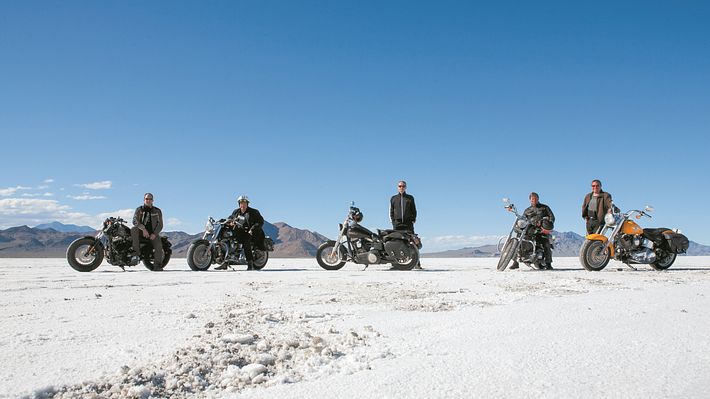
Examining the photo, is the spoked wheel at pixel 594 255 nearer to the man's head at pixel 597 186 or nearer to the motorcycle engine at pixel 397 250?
the man's head at pixel 597 186

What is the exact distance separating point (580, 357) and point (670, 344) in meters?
0.66

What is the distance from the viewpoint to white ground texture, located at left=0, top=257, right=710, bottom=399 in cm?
185

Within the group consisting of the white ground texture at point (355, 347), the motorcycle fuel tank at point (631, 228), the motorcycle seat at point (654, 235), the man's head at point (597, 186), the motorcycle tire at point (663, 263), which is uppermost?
the man's head at point (597, 186)

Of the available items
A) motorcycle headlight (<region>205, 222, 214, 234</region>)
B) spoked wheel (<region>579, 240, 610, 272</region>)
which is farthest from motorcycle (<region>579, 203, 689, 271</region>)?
motorcycle headlight (<region>205, 222, 214, 234</region>)

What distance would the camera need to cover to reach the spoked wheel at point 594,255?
884 cm

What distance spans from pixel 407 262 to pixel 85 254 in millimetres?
6021

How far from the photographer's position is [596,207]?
31.7 ft

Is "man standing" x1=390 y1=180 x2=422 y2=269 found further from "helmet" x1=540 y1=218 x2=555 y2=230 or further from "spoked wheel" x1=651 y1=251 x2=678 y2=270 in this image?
"spoked wheel" x1=651 y1=251 x2=678 y2=270

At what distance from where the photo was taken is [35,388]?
1.82 metres

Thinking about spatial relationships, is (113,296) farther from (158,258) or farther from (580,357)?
(158,258)

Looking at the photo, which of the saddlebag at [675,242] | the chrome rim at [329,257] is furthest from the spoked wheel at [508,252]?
the chrome rim at [329,257]

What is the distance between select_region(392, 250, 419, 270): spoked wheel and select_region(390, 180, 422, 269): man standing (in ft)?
1.30

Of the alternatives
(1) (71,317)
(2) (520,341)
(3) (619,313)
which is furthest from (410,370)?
(1) (71,317)

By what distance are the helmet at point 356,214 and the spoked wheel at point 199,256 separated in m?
2.89
